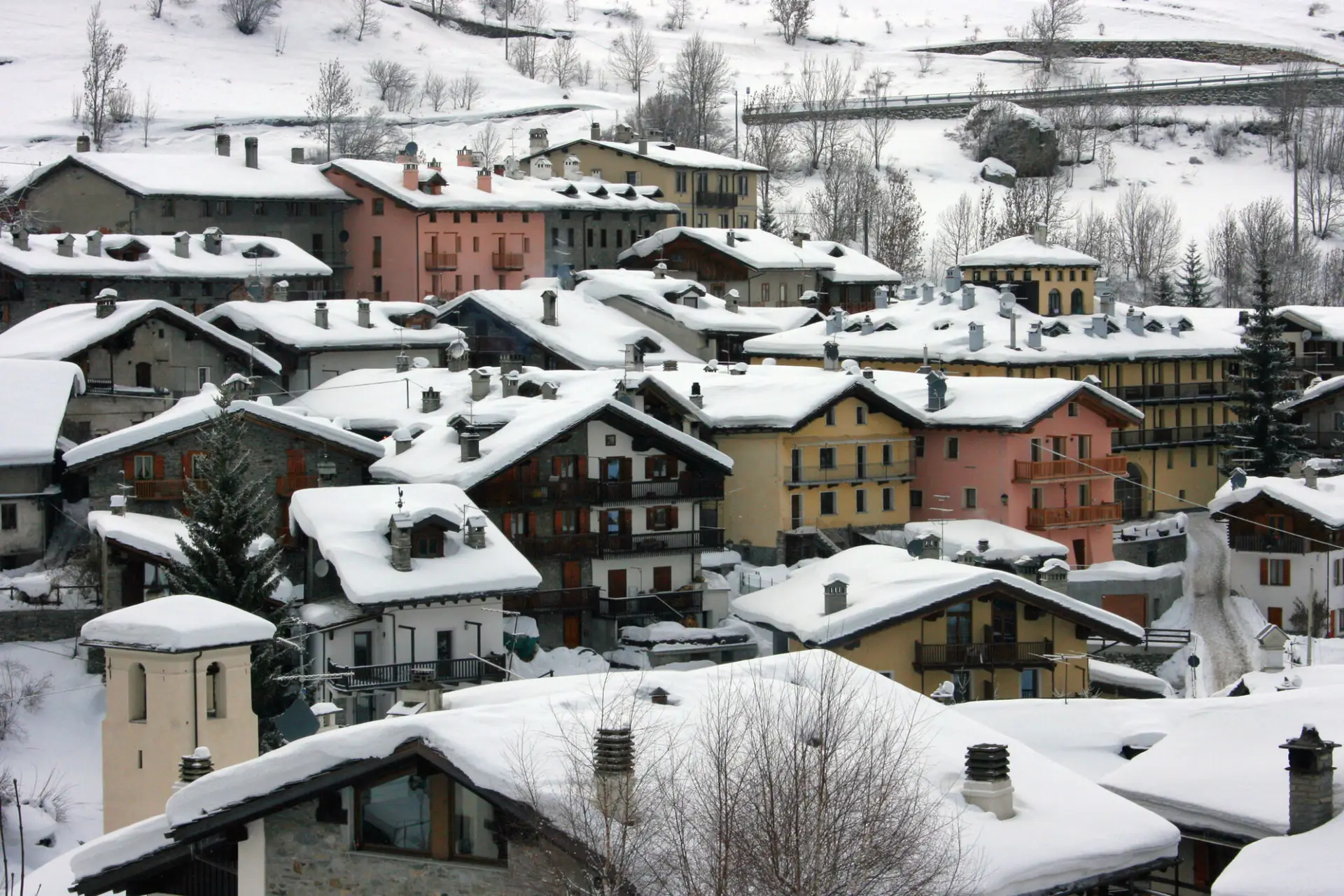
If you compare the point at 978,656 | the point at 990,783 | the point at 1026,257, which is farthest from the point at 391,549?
the point at 1026,257

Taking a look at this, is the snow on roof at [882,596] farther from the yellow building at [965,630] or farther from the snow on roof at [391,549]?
the snow on roof at [391,549]

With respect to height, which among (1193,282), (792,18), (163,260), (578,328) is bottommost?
(578,328)

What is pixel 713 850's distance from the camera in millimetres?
16953

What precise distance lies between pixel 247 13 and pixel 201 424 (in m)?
90.1

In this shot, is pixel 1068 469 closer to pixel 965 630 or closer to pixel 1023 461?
pixel 1023 461

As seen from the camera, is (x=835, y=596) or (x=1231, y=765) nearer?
(x=1231, y=765)

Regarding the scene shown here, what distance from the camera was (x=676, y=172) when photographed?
92688mm

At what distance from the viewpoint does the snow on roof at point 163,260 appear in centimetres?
6469

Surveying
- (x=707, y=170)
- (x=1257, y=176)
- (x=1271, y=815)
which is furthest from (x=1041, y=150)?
(x=1271, y=815)

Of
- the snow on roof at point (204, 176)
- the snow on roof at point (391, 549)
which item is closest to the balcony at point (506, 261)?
the snow on roof at point (204, 176)

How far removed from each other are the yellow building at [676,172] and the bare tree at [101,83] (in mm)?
26710

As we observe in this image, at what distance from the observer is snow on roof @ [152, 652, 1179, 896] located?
19.1 m

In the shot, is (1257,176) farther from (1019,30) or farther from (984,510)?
(984,510)

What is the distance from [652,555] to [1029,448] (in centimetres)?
1314
